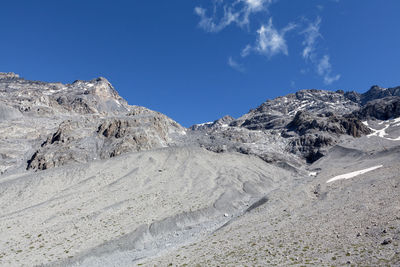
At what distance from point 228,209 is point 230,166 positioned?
26.1 metres

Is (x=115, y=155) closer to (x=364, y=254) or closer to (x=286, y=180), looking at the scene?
(x=286, y=180)

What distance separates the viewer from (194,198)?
2066 inches

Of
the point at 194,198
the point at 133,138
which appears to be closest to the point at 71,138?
the point at 133,138

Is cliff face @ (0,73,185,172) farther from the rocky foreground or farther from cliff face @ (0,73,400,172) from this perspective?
the rocky foreground

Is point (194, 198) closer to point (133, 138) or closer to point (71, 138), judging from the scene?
point (133, 138)

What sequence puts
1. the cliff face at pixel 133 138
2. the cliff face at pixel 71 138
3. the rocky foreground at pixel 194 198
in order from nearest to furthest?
the rocky foreground at pixel 194 198
the cliff face at pixel 71 138
the cliff face at pixel 133 138

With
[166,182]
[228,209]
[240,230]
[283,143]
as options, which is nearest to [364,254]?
[240,230]

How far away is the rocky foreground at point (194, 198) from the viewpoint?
82.8ft

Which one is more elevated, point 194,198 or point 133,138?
point 133,138

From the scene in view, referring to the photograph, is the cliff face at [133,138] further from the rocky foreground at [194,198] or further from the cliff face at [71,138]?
the rocky foreground at [194,198]

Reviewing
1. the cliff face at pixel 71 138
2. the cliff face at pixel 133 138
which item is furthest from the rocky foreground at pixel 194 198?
the cliff face at pixel 133 138

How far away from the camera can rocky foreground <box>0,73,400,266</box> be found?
82.8 feet

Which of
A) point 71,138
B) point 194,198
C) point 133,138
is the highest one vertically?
point 71,138

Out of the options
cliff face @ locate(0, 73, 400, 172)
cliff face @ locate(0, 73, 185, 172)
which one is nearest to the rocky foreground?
cliff face @ locate(0, 73, 185, 172)
